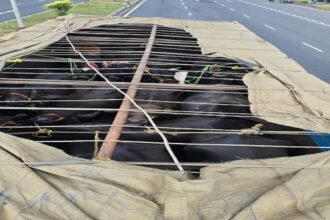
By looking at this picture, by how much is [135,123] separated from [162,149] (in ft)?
1.34

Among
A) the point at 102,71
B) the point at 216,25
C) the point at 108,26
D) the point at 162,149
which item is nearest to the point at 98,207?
the point at 162,149

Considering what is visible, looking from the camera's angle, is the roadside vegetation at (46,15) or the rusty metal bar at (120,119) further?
the roadside vegetation at (46,15)

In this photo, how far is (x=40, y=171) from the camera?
64.7 inches

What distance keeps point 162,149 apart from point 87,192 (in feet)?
2.72

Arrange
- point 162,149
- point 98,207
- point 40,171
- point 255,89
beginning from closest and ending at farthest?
point 98,207 → point 40,171 → point 162,149 → point 255,89

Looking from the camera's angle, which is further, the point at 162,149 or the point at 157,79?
the point at 157,79

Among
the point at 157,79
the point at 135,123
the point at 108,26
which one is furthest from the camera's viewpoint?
the point at 108,26

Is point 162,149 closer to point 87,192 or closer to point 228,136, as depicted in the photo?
point 228,136

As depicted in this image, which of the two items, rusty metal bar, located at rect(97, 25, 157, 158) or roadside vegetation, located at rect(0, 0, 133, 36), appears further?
roadside vegetation, located at rect(0, 0, 133, 36)

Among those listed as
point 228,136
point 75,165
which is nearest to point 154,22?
point 228,136

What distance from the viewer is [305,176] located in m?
1.66

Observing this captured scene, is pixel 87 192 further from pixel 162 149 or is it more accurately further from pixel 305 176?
pixel 305 176

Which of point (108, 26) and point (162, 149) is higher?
point (108, 26)

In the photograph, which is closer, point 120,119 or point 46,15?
point 120,119
